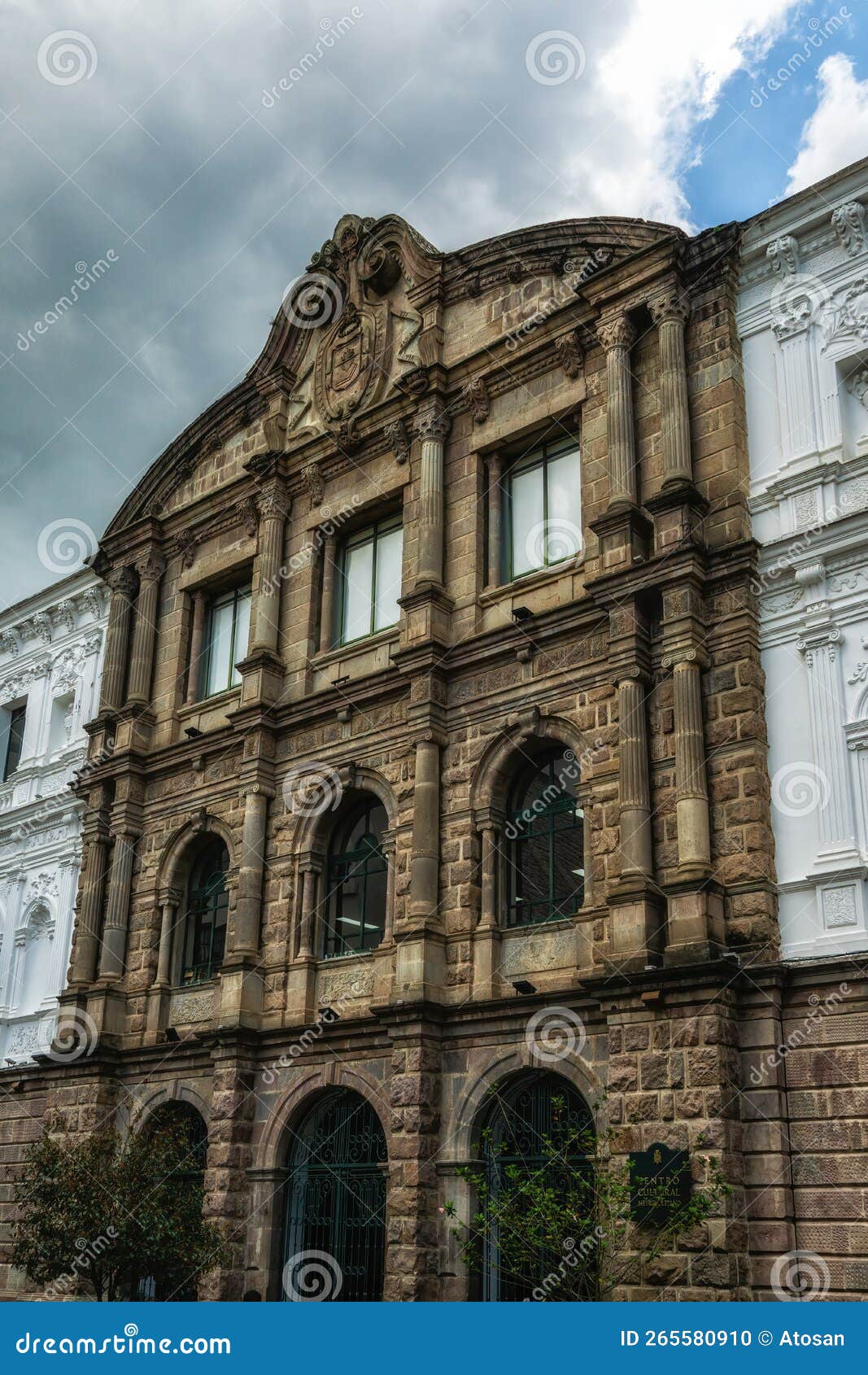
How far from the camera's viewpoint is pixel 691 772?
17.3m

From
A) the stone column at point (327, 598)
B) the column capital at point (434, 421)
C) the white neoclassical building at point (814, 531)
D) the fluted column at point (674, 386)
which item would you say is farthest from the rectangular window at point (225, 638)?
the white neoclassical building at point (814, 531)

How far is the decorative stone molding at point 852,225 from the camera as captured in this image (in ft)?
61.3

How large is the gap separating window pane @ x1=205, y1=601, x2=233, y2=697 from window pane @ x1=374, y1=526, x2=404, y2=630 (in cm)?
404

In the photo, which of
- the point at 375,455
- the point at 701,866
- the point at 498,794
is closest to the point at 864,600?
the point at 701,866

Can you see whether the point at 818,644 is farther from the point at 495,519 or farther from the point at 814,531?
the point at 495,519

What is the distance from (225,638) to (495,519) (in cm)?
691

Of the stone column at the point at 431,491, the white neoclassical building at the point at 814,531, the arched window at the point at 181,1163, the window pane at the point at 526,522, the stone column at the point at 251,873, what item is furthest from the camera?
the stone column at the point at 251,873

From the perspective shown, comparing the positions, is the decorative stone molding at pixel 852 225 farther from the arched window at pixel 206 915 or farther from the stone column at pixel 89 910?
the stone column at pixel 89 910

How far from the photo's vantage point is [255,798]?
23.0m

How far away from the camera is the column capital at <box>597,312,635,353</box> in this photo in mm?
20406

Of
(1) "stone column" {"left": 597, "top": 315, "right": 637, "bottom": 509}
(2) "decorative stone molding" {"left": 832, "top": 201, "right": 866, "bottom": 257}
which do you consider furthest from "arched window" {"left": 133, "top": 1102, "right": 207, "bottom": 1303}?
(2) "decorative stone molding" {"left": 832, "top": 201, "right": 866, "bottom": 257}

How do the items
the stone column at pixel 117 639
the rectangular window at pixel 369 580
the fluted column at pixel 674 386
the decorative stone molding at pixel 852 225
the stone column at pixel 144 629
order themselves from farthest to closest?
the stone column at pixel 117 639, the stone column at pixel 144 629, the rectangular window at pixel 369 580, the fluted column at pixel 674 386, the decorative stone molding at pixel 852 225

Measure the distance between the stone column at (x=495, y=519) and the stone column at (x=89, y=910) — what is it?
31.1 ft

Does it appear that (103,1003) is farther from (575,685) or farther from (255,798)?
(575,685)
